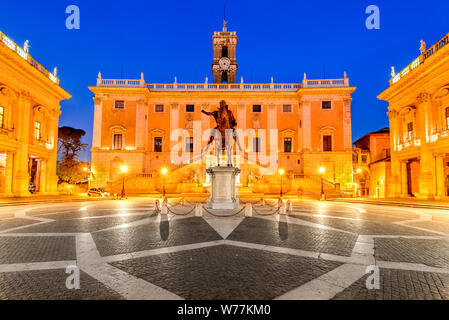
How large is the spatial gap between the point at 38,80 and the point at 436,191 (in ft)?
126

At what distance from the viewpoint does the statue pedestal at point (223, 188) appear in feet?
39.1

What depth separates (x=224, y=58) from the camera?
148 ft

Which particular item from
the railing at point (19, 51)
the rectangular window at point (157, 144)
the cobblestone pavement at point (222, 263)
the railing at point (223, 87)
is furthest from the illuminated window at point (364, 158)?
the railing at point (19, 51)

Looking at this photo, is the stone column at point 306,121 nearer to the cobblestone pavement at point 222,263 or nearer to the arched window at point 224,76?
the arched window at point 224,76

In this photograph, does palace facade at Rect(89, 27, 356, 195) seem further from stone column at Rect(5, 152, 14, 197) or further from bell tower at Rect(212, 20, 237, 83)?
stone column at Rect(5, 152, 14, 197)

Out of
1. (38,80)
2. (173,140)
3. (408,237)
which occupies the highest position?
(38,80)

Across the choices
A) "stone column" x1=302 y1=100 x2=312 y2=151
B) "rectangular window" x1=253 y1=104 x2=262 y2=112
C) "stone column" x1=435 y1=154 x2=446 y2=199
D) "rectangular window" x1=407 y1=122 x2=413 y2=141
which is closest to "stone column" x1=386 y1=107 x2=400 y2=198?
"rectangular window" x1=407 y1=122 x2=413 y2=141

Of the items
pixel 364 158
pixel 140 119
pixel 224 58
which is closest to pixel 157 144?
pixel 140 119

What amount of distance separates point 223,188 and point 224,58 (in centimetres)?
3998

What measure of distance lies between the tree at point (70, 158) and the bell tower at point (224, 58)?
2761 cm

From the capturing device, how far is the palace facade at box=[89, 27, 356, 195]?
32.7m

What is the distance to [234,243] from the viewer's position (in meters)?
5.53

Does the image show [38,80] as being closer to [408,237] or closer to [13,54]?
[13,54]
